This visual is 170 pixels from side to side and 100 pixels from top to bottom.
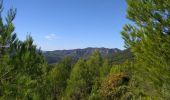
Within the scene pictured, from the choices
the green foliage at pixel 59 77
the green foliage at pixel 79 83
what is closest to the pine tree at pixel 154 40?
the green foliage at pixel 79 83

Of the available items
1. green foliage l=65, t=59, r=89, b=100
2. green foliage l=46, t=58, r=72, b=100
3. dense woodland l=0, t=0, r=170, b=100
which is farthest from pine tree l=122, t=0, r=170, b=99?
green foliage l=46, t=58, r=72, b=100

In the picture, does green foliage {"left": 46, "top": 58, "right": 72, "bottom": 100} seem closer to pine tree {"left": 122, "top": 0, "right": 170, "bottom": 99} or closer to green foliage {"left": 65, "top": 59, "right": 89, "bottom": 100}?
green foliage {"left": 65, "top": 59, "right": 89, "bottom": 100}

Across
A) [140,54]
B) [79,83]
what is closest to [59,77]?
[79,83]

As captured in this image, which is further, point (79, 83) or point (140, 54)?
point (79, 83)

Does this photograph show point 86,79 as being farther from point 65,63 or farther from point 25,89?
point 25,89

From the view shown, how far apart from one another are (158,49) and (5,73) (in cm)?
899

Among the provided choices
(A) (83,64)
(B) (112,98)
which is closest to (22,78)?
(B) (112,98)

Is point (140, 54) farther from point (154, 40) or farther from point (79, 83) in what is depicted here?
point (79, 83)

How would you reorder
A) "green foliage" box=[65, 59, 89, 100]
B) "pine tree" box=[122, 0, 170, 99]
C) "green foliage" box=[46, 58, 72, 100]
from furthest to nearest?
"green foliage" box=[46, 58, 72, 100], "green foliage" box=[65, 59, 89, 100], "pine tree" box=[122, 0, 170, 99]

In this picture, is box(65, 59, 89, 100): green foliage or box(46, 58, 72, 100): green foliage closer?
box(65, 59, 89, 100): green foliage

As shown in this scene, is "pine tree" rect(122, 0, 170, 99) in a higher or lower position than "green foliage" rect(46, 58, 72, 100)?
higher

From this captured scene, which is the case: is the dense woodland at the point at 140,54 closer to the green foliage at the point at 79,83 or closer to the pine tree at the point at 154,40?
the pine tree at the point at 154,40

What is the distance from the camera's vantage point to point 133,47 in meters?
13.7

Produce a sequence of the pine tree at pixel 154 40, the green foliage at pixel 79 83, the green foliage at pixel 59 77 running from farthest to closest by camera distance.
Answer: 1. the green foliage at pixel 59 77
2. the green foliage at pixel 79 83
3. the pine tree at pixel 154 40
